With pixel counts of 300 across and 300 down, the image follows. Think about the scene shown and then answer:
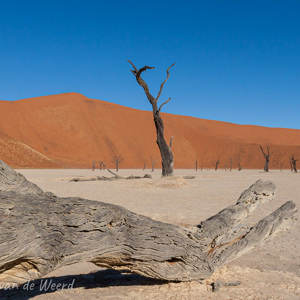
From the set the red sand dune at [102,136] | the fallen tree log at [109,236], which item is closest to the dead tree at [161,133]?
the fallen tree log at [109,236]

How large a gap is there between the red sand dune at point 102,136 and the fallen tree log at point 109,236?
66.6m

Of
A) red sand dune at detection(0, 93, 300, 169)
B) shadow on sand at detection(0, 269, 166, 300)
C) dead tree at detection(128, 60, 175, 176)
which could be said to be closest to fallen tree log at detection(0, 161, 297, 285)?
shadow on sand at detection(0, 269, 166, 300)

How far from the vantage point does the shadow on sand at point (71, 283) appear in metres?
3.93

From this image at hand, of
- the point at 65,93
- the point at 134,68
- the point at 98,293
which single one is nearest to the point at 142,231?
the point at 98,293

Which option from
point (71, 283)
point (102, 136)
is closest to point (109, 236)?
point (71, 283)

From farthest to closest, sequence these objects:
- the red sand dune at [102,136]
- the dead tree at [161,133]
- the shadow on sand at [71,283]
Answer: the red sand dune at [102,136] < the dead tree at [161,133] < the shadow on sand at [71,283]

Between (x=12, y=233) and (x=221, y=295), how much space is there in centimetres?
237

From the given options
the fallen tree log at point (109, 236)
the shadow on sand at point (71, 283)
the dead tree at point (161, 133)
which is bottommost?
the shadow on sand at point (71, 283)

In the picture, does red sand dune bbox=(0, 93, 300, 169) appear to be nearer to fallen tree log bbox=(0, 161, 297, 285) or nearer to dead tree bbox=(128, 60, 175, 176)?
dead tree bbox=(128, 60, 175, 176)

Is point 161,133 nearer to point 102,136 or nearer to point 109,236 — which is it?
point 109,236

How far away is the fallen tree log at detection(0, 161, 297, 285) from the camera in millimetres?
2758

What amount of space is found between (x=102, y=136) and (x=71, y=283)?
90820mm

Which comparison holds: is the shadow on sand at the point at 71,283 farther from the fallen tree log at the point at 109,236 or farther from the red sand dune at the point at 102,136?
the red sand dune at the point at 102,136

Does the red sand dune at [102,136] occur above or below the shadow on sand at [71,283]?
above
